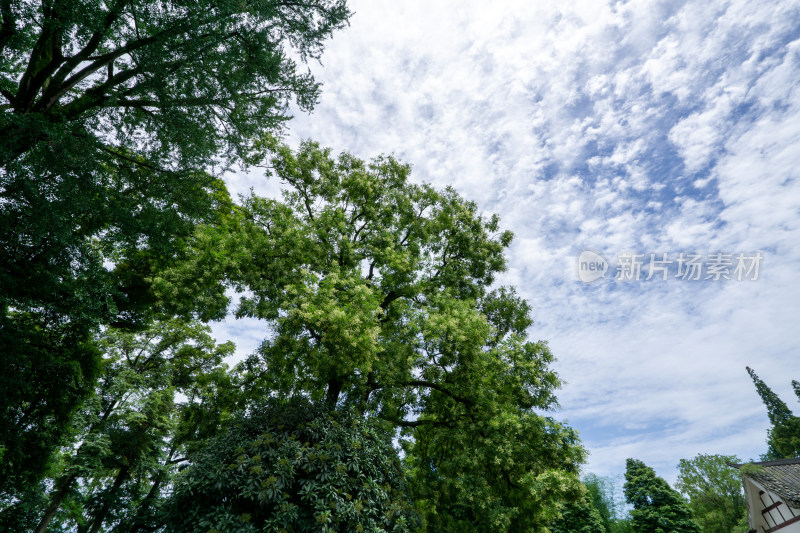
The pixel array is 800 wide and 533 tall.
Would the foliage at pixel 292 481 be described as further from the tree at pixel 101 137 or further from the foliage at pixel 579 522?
the foliage at pixel 579 522

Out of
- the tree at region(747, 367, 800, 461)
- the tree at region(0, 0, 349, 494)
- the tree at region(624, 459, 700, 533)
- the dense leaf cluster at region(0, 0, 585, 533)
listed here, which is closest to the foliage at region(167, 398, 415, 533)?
the dense leaf cluster at region(0, 0, 585, 533)

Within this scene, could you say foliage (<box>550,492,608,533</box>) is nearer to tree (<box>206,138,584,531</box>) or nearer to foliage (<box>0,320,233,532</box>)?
tree (<box>206,138,584,531</box>)

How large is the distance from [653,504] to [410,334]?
3097 centimetres

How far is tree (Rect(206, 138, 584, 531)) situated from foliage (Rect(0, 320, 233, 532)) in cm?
658

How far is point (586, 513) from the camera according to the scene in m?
32.2

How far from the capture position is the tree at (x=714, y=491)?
3069 cm

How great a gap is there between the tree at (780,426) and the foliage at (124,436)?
53098 millimetres

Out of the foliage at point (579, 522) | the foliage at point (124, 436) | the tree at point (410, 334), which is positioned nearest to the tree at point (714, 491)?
the foliage at point (579, 522)

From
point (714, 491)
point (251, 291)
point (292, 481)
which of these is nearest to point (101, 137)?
point (251, 291)

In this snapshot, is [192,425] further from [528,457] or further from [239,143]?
[528,457]

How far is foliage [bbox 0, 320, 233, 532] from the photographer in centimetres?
1803

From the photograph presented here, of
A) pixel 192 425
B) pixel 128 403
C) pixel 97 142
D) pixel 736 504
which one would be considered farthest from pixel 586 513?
pixel 97 142

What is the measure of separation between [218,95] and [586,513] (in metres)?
39.4

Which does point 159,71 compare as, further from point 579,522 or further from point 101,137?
point 579,522
